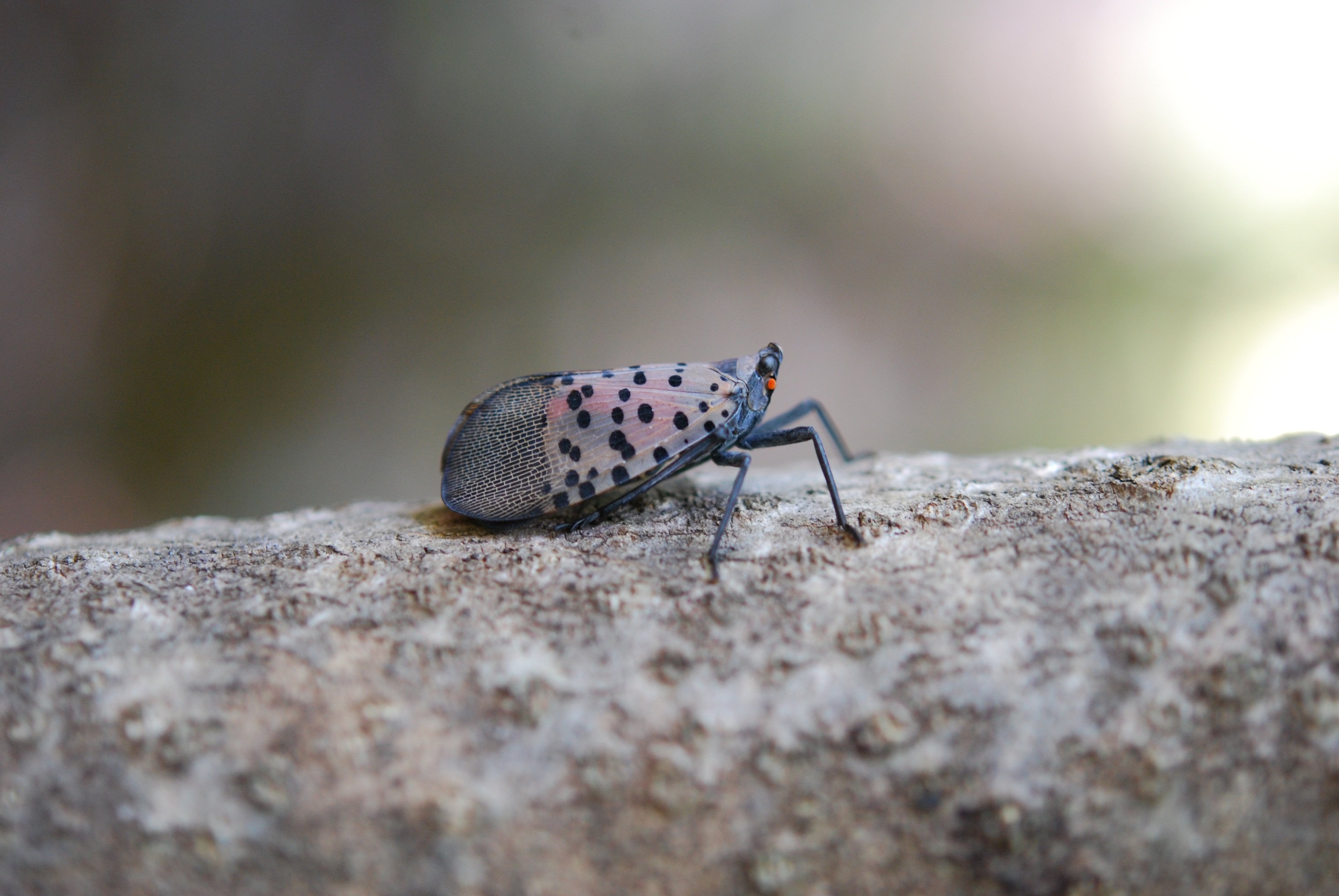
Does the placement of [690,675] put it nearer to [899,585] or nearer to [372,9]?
[899,585]

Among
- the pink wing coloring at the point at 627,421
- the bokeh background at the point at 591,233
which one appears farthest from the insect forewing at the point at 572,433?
the bokeh background at the point at 591,233

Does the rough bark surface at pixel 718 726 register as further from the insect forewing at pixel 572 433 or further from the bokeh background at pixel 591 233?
the bokeh background at pixel 591 233

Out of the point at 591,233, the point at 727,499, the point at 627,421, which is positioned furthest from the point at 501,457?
the point at 591,233

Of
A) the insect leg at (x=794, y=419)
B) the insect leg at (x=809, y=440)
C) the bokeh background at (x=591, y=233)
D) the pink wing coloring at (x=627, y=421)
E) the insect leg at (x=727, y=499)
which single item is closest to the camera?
A: the insect leg at (x=727, y=499)

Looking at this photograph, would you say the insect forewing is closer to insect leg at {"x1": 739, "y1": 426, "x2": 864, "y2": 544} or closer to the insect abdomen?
the insect abdomen

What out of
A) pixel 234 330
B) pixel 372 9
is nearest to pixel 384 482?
pixel 234 330

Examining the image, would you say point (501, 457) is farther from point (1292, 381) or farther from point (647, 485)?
point (1292, 381)
